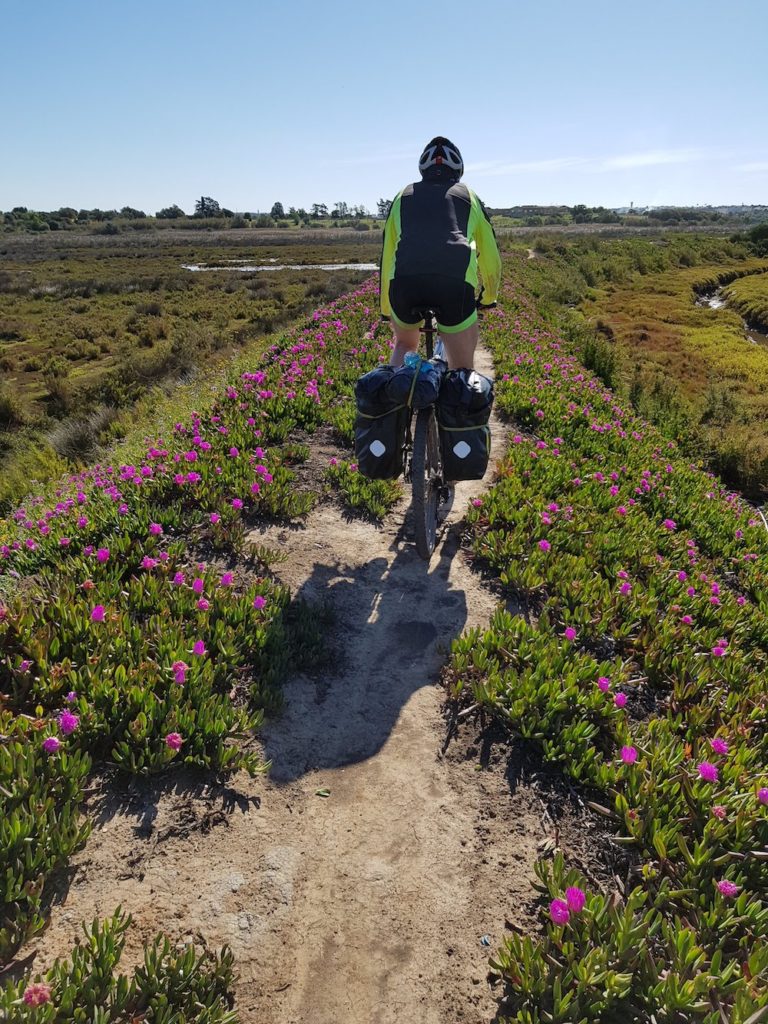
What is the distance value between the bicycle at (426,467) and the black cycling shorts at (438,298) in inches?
2.6

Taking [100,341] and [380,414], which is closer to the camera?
[380,414]

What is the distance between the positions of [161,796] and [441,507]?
3341 mm

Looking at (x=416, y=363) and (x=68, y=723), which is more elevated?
(x=416, y=363)

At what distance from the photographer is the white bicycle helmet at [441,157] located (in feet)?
12.6

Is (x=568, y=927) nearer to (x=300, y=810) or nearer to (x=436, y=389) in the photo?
(x=300, y=810)

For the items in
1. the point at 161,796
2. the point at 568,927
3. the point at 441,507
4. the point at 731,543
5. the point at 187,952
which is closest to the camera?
the point at 187,952

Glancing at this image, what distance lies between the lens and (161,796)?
2404mm

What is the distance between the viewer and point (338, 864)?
7.52 feet

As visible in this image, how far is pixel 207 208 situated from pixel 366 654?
18638cm

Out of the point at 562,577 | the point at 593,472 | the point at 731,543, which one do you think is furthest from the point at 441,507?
the point at 731,543

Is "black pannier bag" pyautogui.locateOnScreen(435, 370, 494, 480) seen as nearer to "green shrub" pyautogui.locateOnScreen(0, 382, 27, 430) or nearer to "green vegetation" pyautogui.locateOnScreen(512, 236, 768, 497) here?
"green vegetation" pyautogui.locateOnScreen(512, 236, 768, 497)

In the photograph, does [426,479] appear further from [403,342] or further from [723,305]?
[723,305]

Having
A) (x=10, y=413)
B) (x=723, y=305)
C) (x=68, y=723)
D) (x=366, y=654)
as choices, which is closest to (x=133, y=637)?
(x=68, y=723)

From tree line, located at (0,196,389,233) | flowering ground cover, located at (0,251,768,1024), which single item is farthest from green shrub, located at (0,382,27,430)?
tree line, located at (0,196,389,233)
